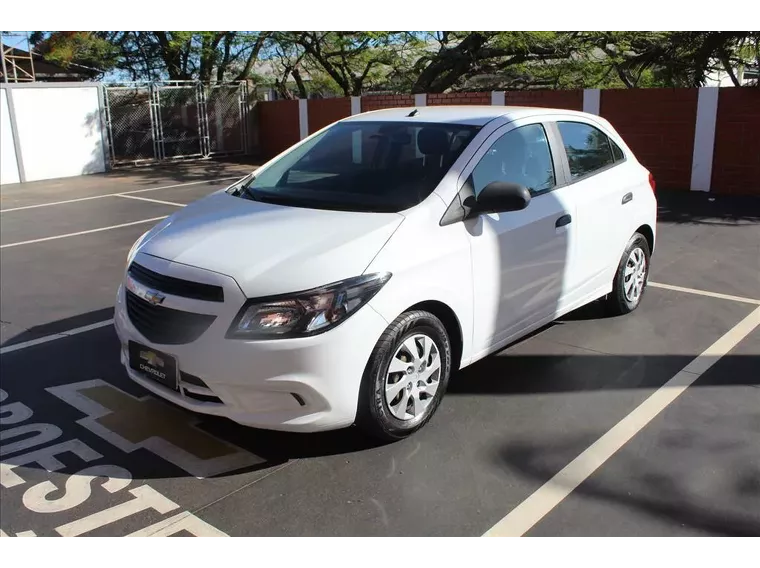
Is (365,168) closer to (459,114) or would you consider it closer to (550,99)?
(459,114)

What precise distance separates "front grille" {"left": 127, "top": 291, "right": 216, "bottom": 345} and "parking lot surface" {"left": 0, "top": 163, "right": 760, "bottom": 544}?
0.67m

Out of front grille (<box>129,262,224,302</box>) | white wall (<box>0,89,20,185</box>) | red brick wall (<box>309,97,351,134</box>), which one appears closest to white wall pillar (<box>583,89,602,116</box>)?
red brick wall (<box>309,97,351,134</box>)

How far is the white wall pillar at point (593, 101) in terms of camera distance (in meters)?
13.9

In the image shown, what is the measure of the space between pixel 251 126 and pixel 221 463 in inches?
771

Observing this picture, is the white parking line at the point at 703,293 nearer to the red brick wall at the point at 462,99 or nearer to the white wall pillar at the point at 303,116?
the red brick wall at the point at 462,99

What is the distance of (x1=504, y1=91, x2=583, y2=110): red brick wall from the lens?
46.9 feet

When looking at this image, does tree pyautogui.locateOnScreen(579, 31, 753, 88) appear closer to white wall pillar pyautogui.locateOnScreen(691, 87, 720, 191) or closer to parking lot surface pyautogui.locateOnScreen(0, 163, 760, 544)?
white wall pillar pyautogui.locateOnScreen(691, 87, 720, 191)

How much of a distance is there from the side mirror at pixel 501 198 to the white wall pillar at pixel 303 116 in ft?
54.0

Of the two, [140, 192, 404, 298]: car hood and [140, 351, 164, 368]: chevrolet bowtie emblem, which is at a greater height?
[140, 192, 404, 298]: car hood

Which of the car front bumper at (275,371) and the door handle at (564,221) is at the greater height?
the door handle at (564,221)

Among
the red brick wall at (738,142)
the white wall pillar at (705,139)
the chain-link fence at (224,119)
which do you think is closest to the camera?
the red brick wall at (738,142)

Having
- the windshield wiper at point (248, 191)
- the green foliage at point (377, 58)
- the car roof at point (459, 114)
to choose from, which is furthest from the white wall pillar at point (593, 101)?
the windshield wiper at point (248, 191)

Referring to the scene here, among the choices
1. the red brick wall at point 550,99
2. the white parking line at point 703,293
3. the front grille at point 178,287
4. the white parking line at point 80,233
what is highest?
the red brick wall at point 550,99
